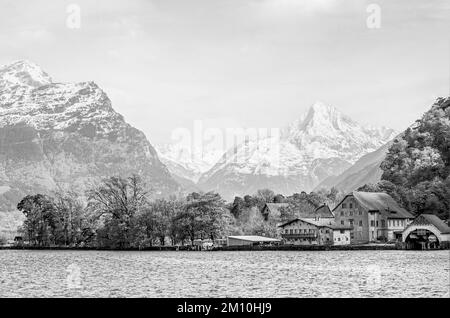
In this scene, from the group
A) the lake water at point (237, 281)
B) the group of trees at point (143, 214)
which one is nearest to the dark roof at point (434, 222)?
the group of trees at point (143, 214)

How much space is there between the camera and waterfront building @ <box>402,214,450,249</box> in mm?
173500

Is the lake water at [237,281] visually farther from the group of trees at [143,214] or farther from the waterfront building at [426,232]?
the group of trees at [143,214]

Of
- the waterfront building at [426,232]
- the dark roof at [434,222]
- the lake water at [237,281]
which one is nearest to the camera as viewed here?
the lake water at [237,281]

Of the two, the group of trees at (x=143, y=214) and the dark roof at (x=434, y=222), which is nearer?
the dark roof at (x=434, y=222)

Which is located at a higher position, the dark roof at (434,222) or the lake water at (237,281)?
the dark roof at (434,222)

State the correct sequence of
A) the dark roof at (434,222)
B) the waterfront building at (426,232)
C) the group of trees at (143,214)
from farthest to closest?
the group of trees at (143,214)
the waterfront building at (426,232)
the dark roof at (434,222)

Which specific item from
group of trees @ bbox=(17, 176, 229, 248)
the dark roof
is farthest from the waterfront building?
group of trees @ bbox=(17, 176, 229, 248)

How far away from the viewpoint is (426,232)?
581 ft

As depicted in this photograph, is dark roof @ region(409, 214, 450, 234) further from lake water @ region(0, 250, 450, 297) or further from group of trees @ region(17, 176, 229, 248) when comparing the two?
lake water @ region(0, 250, 450, 297)

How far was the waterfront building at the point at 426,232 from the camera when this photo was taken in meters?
174

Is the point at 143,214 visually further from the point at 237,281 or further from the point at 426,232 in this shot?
the point at 237,281
